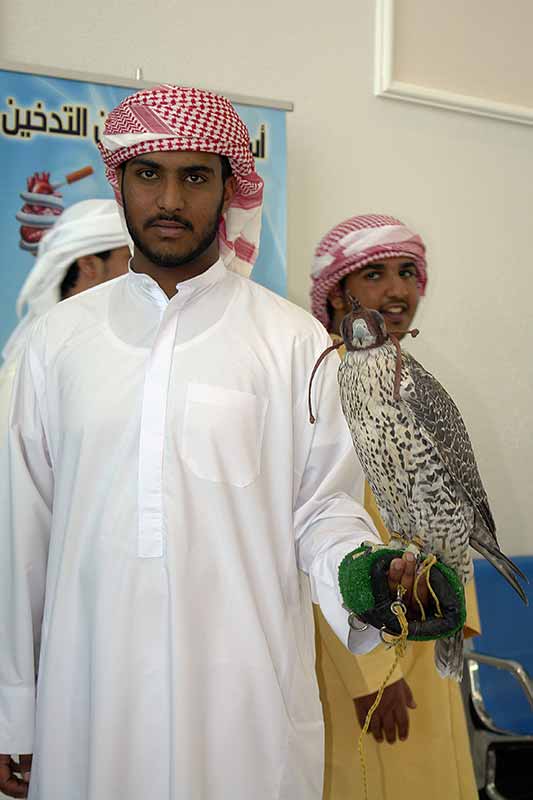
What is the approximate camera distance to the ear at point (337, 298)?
228 cm

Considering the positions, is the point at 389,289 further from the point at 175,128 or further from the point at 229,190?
the point at 175,128

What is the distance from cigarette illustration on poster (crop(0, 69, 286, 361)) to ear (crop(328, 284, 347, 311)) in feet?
2.39

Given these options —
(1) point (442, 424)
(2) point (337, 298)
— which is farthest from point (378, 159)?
(1) point (442, 424)

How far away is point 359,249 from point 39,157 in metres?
0.96

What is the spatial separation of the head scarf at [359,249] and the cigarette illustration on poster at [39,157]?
0.69 m

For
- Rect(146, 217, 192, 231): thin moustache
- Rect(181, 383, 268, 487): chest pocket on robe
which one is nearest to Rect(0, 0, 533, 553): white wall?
Rect(146, 217, 192, 231): thin moustache

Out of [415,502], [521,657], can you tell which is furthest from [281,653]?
[521,657]

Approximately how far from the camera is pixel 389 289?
217 centimetres

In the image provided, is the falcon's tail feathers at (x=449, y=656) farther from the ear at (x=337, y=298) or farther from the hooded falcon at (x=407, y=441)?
the ear at (x=337, y=298)

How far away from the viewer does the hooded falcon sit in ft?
3.49

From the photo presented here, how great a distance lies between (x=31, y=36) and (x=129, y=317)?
4.59 feet

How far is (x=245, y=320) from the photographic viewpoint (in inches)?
62.4

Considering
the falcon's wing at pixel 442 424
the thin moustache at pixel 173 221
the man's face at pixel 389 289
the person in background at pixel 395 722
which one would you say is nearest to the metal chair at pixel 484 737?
the person in background at pixel 395 722

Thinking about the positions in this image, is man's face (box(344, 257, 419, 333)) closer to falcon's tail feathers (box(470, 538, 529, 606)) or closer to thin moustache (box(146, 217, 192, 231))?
→ thin moustache (box(146, 217, 192, 231))
